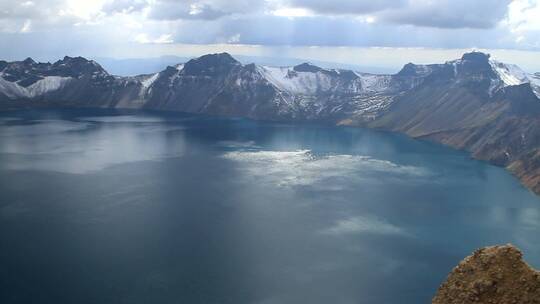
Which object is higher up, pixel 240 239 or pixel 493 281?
pixel 493 281

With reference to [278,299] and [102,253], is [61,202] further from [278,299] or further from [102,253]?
[278,299]

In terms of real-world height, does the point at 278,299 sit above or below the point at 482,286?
below

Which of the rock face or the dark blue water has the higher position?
the rock face

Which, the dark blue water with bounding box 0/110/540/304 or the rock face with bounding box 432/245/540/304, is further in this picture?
the dark blue water with bounding box 0/110/540/304

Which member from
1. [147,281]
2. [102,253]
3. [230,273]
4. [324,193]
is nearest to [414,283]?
[230,273]

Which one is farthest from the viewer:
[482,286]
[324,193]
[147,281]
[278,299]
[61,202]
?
[324,193]

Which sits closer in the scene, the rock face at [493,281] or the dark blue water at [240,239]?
the rock face at [493,281]

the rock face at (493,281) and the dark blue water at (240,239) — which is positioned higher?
→ the rock face at (493,281)

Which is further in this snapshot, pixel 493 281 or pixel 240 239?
pixel 240 239
